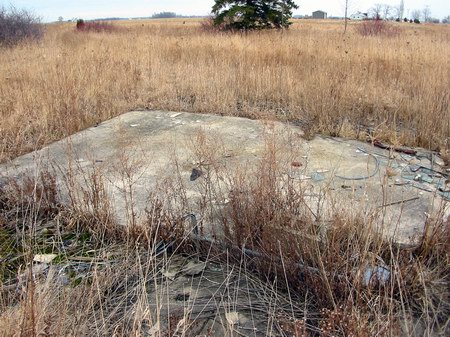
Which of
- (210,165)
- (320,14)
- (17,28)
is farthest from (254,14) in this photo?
(320,14)

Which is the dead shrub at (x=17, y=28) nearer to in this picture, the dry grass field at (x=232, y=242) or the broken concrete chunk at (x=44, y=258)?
the dry grass field at (x=232, y=242)

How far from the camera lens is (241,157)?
3.98 metres

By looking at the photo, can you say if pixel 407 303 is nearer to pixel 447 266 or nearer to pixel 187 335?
pixel 447 266

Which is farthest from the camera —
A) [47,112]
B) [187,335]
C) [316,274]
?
[47,112]

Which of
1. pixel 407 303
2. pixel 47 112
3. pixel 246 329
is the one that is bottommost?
pixel 246 329

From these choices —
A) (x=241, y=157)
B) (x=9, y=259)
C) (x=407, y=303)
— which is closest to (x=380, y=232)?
(x=407, y=303)

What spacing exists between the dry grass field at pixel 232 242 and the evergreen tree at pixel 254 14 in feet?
33.0

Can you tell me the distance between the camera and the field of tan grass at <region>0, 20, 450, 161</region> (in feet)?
15.8

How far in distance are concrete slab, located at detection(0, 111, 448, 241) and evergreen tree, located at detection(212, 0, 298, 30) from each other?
11677 mm

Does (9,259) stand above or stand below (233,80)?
below

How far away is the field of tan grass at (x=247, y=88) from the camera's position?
4.81 m

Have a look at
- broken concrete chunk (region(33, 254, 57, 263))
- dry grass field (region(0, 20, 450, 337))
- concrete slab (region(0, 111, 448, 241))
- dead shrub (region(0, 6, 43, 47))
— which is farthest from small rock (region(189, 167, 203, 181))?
dead shrub (region(0, 6, 43, 47))

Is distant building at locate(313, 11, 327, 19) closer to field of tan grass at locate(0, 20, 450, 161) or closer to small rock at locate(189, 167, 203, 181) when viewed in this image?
field of tan grass at locate(0, 20, 450, 161)

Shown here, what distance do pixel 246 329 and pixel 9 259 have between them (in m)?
1.67
